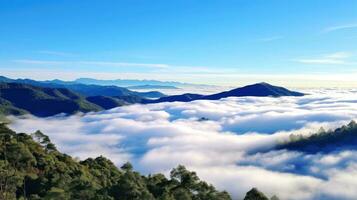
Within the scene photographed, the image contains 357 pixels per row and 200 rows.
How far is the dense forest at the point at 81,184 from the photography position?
6694 centimetres

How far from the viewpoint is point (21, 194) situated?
8631 cm

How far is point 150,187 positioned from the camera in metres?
85.1

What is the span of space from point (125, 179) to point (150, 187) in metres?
16.0

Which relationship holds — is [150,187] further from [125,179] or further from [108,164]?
[108,164]

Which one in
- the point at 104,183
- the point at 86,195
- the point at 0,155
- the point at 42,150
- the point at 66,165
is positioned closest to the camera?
the point at 86,195

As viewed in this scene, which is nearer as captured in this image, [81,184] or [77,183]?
[81,184]

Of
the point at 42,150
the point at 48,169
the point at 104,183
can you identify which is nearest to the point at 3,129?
the point at 42,150

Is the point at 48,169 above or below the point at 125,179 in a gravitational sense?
below

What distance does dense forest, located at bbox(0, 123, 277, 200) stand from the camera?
66.9 metres

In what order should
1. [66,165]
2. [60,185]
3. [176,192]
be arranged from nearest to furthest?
[60,185] < [176,192] < [66,165]

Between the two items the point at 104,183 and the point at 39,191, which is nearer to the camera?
the point at 39,191

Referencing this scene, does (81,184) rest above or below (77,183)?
above

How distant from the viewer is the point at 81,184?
68125 mm

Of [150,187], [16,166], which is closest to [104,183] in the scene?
[150,187]
